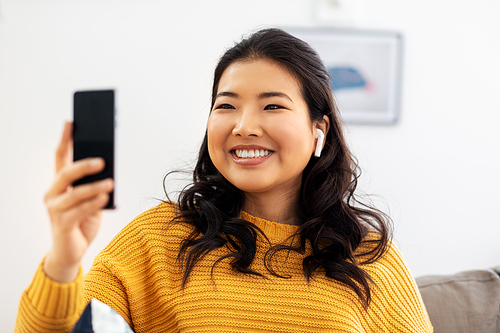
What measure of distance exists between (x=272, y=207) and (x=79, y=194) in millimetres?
702

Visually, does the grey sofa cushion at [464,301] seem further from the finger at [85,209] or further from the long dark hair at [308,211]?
the finger at [85,209]

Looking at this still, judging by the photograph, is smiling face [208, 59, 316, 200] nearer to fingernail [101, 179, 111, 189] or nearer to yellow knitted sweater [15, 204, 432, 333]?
yellow knitted sweater [15, 204, 432, 333]

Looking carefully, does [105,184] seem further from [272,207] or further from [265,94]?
[272,207]

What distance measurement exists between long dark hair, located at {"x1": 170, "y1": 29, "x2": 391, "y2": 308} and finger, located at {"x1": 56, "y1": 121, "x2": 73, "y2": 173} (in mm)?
497

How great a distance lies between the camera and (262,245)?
1.25 m

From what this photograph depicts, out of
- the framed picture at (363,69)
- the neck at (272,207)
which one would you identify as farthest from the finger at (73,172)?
the framed picture at (363,69)

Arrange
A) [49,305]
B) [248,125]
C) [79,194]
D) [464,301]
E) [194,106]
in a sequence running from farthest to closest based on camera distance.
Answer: [194,106], [464,301], [248,125], [49,305], [79,194]

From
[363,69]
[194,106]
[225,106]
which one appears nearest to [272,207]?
[225,106]

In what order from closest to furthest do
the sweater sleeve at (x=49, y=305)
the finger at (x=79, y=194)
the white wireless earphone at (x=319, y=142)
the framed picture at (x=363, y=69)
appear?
1. the finger at (x=79, y=194)
2. the sweater sleeve at (x=49, y=305)
3. the white wireless earphone at (x=319, y=142)
4. the framed picture at (x=363, y=69)

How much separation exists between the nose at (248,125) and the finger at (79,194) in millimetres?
458

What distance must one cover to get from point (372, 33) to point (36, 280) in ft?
7.51

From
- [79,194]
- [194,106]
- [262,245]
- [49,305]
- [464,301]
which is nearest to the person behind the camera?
[79,194]

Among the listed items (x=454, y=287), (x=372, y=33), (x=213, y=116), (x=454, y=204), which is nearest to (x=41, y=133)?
(x=213, y=116)

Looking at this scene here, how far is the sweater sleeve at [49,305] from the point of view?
33.2 inches
